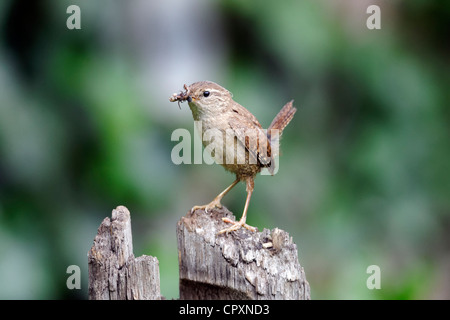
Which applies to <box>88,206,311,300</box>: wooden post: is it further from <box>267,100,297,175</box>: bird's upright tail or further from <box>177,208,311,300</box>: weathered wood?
<box>267,100,297,175</box>: bird's upright tail

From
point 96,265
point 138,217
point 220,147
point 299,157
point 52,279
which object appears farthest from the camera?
point 299,157

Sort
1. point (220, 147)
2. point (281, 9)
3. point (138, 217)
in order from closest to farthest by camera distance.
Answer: point (220, 147) < point (138, 217) < point (281, 9)

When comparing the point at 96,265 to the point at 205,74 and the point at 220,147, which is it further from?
the point at 205,74

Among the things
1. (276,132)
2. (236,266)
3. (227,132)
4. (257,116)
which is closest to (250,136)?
(227,132)

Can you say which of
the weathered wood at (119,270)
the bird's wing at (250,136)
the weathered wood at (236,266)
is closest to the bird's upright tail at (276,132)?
the bird's wing at (250,136)

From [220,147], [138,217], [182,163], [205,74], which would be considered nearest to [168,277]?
[138,217]
